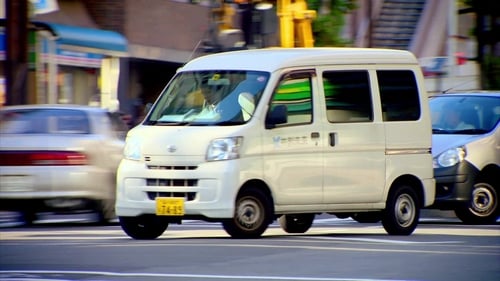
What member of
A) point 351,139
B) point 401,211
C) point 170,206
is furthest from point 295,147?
point 401,211

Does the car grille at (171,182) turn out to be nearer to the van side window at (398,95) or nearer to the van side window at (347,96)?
the van side window at (347,96)

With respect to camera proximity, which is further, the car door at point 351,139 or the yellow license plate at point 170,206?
the car door at point 351,139

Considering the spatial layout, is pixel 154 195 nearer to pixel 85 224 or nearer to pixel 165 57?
pixel 85 224

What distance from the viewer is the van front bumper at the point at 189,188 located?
1388cm

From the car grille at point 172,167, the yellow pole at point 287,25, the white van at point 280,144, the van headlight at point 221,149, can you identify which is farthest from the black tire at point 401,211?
the yellow pole at point 287,25

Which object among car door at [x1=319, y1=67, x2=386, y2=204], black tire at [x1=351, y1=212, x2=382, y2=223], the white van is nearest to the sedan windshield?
the white van

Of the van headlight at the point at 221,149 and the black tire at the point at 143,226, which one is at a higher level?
the van headlight at the point at 221,149

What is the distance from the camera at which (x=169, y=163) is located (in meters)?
14.1

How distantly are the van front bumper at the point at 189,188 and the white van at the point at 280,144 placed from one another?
Result: 10 millimetres

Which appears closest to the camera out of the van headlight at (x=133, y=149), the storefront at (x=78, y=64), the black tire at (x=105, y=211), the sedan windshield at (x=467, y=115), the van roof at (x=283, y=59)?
the van headlight at (x=133, y=149)

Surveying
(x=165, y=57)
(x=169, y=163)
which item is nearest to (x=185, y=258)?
(x=169, y=163)

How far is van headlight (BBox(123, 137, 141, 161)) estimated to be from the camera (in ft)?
47.2

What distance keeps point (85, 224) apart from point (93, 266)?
6907 mm

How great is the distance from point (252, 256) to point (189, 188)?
6.35ft
